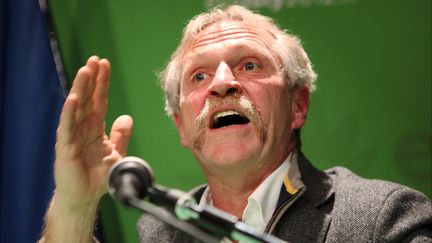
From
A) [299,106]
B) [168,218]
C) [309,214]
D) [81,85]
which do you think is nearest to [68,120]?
[81,85]

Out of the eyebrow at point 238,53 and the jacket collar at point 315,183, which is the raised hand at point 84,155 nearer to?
the eyebrow at point 238,53

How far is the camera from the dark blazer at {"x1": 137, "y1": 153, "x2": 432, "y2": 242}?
1.52 metres

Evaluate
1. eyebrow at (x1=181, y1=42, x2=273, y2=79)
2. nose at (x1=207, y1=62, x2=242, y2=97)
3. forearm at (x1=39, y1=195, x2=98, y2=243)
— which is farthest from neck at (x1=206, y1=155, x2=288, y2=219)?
forearm at (x1=39, y1=195, x2=98, y2=243)

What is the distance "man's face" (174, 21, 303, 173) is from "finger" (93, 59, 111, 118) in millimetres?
373

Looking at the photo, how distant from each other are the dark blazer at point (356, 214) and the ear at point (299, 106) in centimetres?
23

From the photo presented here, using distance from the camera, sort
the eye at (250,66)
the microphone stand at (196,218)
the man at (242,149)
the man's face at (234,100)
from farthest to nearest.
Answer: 1. the eye at (250,66)
2. the man's face at (234,100)
3. the man at (242,149)
4. the microphone stand at (196,218)

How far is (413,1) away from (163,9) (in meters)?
1.02

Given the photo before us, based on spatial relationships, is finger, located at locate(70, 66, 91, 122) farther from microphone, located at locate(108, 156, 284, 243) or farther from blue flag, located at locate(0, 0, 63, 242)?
blue flag, located at locate(0, 0, 63, 242)

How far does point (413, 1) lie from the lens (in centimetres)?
234

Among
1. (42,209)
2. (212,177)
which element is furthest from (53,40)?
(212,177)

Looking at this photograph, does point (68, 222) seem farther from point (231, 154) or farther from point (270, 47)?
point (270, 47)

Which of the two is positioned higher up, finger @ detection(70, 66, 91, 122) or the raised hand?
finger @ detection(70, 66, 91, 122)

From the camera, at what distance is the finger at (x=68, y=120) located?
1.38 metres

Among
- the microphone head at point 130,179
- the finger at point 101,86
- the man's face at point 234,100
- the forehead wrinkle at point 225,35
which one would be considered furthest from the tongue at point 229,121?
the microphone head at point 130,179
